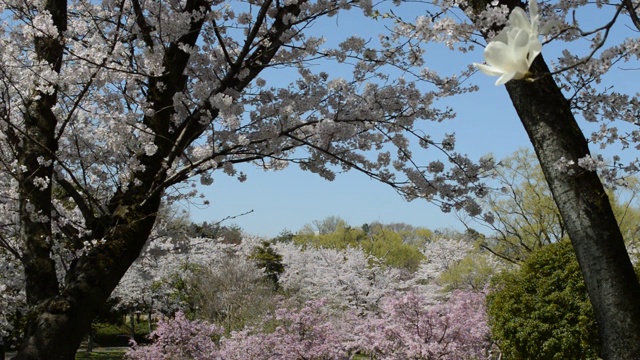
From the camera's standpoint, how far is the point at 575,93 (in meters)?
2.99

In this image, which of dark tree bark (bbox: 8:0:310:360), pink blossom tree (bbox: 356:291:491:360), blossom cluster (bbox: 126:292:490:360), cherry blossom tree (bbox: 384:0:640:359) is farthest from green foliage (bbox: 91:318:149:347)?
cherry blossom tree (bbox: 384:0:640:359)

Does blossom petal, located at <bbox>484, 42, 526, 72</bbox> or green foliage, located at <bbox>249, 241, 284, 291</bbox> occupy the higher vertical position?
green foliage, located at <bbox>249, 241, 284, 291</bbox>

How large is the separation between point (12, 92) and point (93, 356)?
597 inches

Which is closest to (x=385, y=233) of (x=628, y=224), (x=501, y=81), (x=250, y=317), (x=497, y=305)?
(x=628, y=224)

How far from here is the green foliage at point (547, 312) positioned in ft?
25.6

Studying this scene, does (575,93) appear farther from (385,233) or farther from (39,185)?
(385,233)

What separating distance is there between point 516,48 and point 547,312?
8.05 m

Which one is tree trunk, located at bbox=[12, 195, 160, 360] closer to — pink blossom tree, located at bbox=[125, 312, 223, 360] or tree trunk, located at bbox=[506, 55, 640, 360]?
tree trunk, located at bbox=[506, 55, 640, 360]

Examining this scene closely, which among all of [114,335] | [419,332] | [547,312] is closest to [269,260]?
[114,335]

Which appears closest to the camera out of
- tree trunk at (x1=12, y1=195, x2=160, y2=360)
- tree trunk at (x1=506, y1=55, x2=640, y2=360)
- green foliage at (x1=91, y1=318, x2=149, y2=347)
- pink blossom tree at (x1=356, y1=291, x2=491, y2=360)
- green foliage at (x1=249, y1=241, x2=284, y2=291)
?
tree trunk at (x1=506, y1=55, x2=640, y2=360)

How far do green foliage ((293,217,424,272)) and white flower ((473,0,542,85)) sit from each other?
2511 cm

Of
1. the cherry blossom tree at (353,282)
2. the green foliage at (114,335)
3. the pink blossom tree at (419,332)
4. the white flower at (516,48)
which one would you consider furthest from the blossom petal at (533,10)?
the green foliage at (114,335)

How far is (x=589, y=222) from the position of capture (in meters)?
2.54

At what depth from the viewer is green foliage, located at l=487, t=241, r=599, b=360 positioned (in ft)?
25.6
